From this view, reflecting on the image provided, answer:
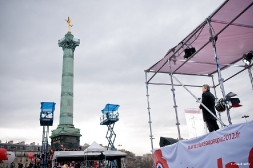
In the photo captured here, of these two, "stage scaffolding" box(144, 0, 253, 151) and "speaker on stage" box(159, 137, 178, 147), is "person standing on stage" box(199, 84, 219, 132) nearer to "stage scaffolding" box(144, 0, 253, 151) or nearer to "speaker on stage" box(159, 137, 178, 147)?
"stage scaffolding" box(144, 0, 253, 151)

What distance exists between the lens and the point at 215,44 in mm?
6789

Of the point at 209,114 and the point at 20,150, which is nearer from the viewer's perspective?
the point at 209,114

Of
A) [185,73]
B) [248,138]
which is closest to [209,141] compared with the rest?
[248,138]

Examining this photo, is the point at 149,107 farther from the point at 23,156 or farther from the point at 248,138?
the point at 23,156

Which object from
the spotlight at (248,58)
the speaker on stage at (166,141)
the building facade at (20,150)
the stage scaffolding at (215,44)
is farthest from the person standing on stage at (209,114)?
the building facade at (20,150)

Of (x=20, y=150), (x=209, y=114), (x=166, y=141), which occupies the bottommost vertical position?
(x=20, y=150)

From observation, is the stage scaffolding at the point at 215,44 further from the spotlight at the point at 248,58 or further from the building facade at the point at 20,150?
the building facade at the point at 20,150

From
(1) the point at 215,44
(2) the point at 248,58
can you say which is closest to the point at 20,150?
(2) the point at 248,58

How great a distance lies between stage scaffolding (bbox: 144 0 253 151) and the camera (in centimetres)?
546

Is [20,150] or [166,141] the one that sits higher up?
[166,141]

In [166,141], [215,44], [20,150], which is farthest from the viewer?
[20,150]

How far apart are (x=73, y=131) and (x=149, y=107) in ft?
83.6

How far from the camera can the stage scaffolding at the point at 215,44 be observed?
5.46 meters

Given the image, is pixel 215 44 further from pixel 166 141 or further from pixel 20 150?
pixel 20 150
